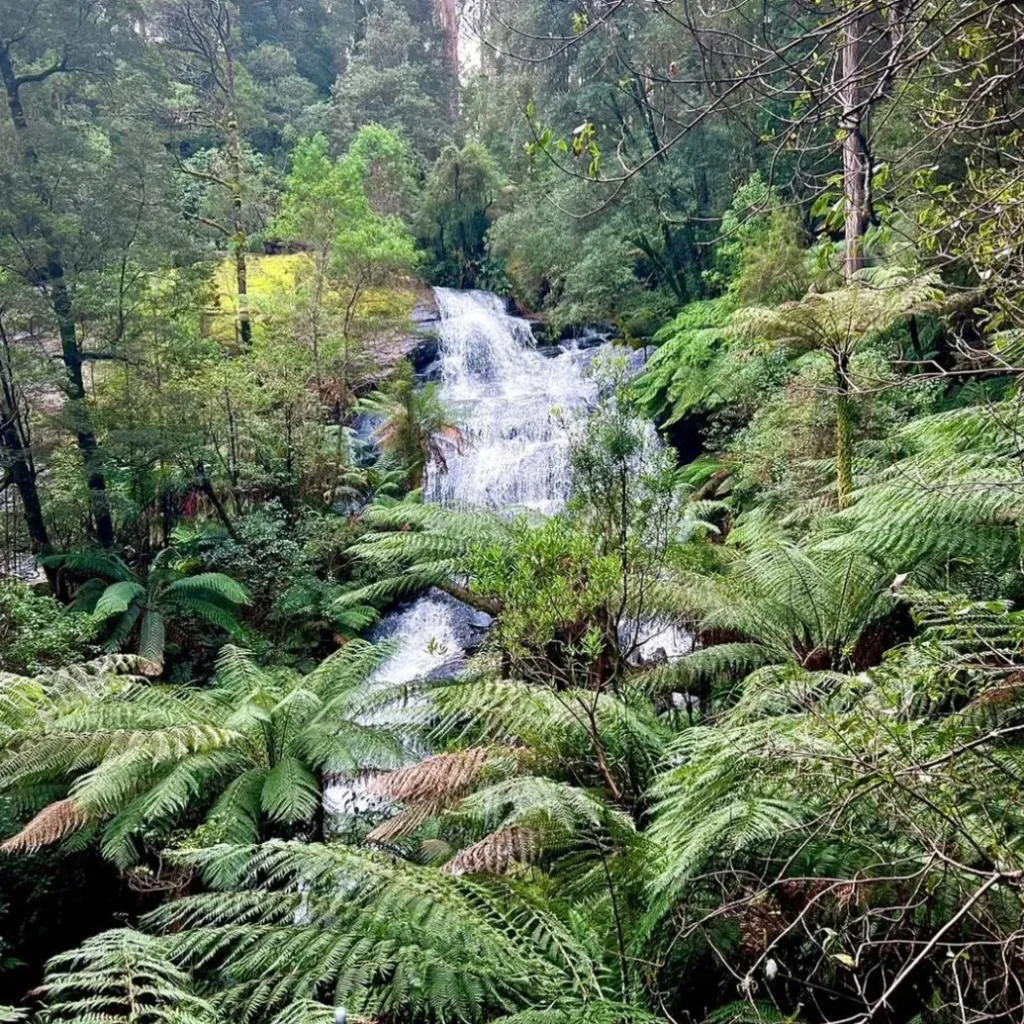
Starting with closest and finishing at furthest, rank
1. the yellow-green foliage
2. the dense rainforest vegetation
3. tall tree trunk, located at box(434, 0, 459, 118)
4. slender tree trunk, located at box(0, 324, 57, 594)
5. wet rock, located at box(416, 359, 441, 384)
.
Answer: the dense rainforest vegetation < slender tree trunk, located at box(0, 324, 57, 594) < the yellow-green foliage < wet rock, located at box(416, 359, 441, 384) < tall tree trunk, located at box(434, 0, 459, 118)

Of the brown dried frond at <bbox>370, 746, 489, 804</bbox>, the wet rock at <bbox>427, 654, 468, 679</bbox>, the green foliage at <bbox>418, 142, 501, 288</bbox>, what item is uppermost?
the green foliage at <bbox>418, 142, 501, 288</bbox>

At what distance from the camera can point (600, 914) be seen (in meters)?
1.69

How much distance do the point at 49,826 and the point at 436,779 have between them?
141 centimetres

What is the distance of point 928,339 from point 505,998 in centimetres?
682

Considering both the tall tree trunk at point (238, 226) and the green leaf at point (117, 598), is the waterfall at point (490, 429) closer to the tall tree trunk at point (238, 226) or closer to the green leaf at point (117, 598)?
the green leaf at point (117, 598)

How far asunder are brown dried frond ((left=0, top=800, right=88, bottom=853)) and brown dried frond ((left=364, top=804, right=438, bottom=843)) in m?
1.07

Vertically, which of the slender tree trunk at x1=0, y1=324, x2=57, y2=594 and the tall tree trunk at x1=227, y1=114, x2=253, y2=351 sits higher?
the tall tree trunk at x1=227, y1=114, x2=253, y2=351

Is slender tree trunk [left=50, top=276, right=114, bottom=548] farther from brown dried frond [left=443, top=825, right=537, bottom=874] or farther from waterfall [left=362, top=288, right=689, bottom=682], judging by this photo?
brown dried frond [left=443, top=825, right=537, bottom=874]

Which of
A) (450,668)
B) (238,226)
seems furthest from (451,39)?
(450,668)

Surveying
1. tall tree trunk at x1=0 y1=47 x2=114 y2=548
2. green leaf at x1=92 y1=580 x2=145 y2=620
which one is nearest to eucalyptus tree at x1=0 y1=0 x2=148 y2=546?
tall tree trunk at x1=0 y1=47 x2=114 y2=548

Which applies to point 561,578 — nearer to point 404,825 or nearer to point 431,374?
point 404,825

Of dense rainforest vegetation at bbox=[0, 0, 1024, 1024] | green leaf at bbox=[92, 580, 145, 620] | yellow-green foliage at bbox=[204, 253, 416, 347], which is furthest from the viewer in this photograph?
yellow-green foliage at bbox=[204, 253, 416, 347]

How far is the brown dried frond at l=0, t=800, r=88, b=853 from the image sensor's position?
2447mm

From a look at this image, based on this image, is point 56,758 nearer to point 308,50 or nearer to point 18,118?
point 18,118
